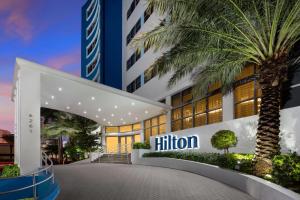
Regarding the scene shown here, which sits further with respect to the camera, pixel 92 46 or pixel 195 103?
pixel 92 46

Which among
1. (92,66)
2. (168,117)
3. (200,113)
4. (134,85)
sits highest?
(92,66)

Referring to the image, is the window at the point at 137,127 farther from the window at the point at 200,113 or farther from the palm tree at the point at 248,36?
the palm tree at the point at 248,36

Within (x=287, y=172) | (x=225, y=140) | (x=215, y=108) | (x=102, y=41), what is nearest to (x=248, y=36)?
(x=287, y=172)

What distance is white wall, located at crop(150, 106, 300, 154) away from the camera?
1245 centimetres

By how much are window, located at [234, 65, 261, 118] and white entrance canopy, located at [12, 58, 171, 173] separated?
8.80 metres

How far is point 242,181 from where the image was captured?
1120 centimetres

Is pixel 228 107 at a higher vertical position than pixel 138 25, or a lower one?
lower

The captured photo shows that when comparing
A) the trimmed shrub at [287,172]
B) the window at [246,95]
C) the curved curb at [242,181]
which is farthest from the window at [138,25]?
the trimmed shrub at [287,172]

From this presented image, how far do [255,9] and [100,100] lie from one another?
17.0 m

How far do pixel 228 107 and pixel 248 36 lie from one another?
7.43m

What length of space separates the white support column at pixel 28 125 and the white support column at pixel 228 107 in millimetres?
9688

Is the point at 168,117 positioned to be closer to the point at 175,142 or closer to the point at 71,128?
the point at 175,142

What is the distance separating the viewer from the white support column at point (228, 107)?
59.2ft

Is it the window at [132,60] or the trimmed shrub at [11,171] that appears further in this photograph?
the window at [132,60]
